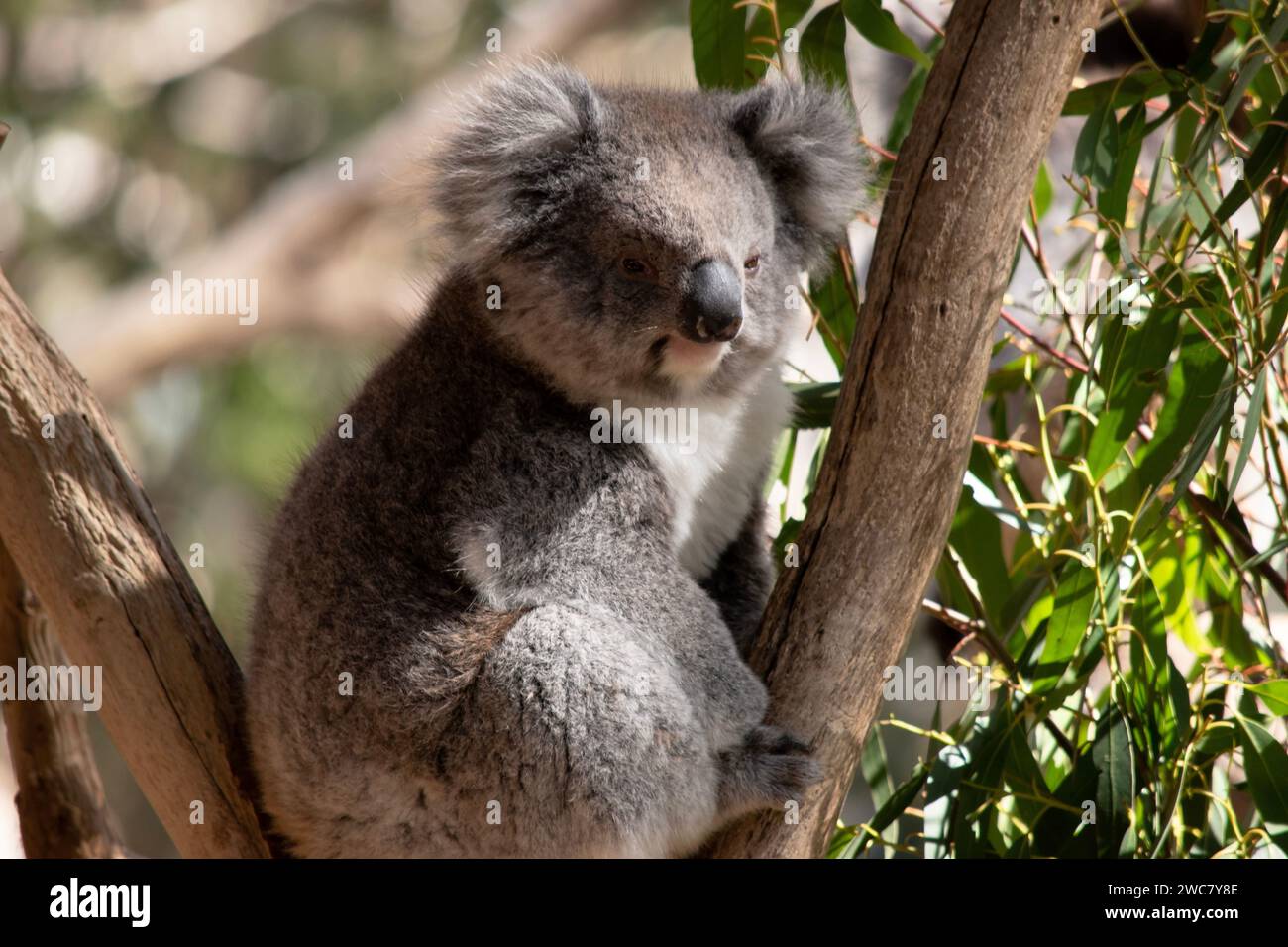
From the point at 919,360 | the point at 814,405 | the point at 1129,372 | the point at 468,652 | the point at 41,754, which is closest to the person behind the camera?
the point at 919,360

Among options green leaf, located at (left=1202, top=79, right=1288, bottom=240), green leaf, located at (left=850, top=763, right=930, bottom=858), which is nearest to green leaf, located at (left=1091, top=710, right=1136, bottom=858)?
green leaf, located at (left=850, top=763, right=930, bottom=858)

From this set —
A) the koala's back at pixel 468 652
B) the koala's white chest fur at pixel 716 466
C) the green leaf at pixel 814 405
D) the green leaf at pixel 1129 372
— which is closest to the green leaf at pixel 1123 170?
the green leaf at pixel 1129 372

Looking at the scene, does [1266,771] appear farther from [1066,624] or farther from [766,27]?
[766,27]

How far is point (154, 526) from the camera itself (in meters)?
2.71

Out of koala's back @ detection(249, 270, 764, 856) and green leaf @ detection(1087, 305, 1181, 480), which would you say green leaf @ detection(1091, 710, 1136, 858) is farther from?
koala's back @ detection(249, 270, 764, 856)

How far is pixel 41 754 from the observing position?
3.37 metres

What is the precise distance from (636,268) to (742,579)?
33.6 inches

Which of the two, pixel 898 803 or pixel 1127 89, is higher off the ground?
pixel 1127 89

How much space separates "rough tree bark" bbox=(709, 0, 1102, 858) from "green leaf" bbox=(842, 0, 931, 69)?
549 millimetres

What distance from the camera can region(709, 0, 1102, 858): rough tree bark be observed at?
243 centimetres

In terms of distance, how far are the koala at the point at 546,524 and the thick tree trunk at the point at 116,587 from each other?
11 centimetres

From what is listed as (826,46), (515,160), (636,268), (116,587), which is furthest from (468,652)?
(826,46)

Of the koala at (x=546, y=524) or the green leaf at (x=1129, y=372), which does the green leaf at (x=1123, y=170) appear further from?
the koala at (x=546, y=524)
